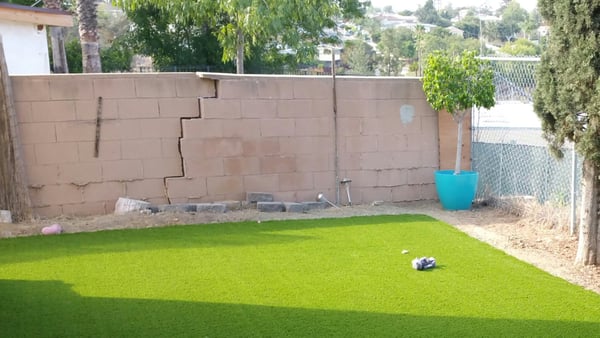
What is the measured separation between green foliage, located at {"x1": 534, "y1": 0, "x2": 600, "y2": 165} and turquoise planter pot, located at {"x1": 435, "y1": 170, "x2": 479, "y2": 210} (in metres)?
2.49

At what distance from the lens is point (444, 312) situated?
4434 millimetres

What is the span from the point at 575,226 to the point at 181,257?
4.08 meters

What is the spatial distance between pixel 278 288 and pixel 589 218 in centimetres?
283

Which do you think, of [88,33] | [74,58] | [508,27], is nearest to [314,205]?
[88,33]

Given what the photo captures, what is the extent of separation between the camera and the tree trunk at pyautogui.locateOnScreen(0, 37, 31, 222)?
725 cm

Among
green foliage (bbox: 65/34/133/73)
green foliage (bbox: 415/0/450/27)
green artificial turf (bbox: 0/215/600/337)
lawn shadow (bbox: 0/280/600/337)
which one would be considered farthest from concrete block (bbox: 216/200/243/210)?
green foliage (bbox: 415/0/450/27)

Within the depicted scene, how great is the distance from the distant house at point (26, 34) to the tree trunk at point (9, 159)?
13.7 ft

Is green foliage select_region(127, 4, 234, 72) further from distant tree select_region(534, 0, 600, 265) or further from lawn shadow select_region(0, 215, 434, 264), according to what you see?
distant tree select_region(534, 0, 600, 265)

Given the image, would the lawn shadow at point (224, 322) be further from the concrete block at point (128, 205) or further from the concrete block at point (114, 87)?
the concrete block at point (114, 87)

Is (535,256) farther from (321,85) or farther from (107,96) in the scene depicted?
(107,96)

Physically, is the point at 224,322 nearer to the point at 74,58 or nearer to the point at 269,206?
the point at 269,206

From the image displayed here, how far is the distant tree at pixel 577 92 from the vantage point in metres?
4.93

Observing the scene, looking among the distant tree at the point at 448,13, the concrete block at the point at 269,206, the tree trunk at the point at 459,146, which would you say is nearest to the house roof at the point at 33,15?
the concrete block at the point at 269,206

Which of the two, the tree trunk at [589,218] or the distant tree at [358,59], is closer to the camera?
the tree trunk at [589,218]
